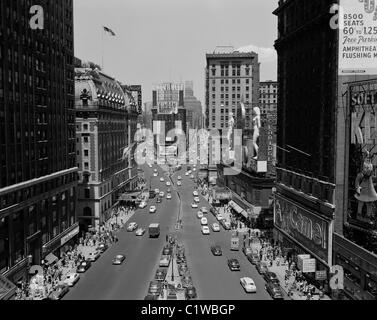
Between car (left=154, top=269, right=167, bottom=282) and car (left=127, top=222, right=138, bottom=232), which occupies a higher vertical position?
car (left=154, top=269, right=167, bottom=282)

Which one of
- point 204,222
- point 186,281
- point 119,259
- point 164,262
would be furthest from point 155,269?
point 204,222

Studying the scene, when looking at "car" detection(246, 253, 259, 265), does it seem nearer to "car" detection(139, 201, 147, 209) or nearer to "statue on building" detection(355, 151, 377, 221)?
"statue on building" detection(355, 151, 377, 221)

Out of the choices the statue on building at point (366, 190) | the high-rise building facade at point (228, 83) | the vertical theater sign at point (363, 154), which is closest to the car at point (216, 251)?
the vertical theater sign at point (363, 154)

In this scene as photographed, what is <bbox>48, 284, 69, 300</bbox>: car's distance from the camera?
4741cm

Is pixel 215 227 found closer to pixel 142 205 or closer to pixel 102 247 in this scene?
pixel 102 247

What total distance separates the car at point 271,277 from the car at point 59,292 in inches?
813

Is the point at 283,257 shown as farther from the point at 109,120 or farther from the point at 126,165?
the point at 126,165

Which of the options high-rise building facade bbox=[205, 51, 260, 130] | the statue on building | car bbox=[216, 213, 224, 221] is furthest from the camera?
high-rise building facade bbox=[205, 51, 260, 130]

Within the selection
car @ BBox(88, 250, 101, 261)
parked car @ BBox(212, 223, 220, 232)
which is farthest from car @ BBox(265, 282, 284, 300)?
parked car @ BBox(212, 223, 220, 232)

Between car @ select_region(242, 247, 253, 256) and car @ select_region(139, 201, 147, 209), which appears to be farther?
car @ select_region(139, 201, 147, 209)

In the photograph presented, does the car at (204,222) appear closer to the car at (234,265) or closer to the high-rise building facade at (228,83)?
the car at (234,265)

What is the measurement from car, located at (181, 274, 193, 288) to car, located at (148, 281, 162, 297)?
8.30 feet

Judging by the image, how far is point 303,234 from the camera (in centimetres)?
5722
